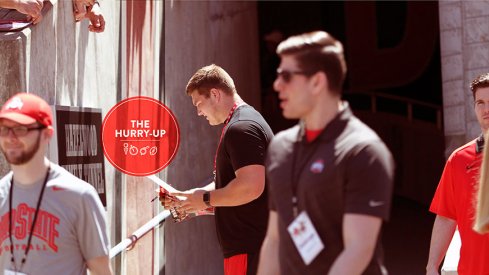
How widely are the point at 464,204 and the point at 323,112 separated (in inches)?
88.7

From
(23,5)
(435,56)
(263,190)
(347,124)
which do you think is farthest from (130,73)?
(435,56)

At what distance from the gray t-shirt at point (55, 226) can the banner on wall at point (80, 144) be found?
234 centimetres

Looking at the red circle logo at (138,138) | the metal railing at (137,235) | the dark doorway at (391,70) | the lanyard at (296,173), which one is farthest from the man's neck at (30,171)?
the dark doorway at (391,70)

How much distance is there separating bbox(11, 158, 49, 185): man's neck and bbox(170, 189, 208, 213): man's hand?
153 cm

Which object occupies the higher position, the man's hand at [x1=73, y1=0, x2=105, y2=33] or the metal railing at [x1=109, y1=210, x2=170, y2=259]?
the man's hand at [x1=73, y1=0, x2=105, y2=33]

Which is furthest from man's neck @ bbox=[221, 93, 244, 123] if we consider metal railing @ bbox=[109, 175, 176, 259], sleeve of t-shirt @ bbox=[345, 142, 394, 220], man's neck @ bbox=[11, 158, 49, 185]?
sleeve of t-shirt @ bbox=[345, 142, 394, 220]

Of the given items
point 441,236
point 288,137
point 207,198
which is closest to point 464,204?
point 441,236

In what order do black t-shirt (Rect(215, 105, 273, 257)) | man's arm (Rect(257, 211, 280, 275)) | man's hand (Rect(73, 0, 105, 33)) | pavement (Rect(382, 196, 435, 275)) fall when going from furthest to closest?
pavement (Rect(382, 196, 435, 275)) → man's hand (Rect(73, 0, 105, 33)) → black t-shirt (Rect(215, 105, 273, 257)) → man's arm (Rect(257, 211, 280, 275))

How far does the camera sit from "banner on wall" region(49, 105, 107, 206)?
6.39 meters

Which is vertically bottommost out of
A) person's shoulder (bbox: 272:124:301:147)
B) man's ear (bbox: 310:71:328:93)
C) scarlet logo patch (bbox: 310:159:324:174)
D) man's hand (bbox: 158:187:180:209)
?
man's hand (bbox: 158:187:180:209)

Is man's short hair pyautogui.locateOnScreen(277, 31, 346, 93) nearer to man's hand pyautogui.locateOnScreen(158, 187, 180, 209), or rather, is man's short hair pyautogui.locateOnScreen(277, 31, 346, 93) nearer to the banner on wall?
man's hand pyautogui.locateOnScreen(158, 187, 180, 209)

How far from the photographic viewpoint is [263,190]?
525cm

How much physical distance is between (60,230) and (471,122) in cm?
719

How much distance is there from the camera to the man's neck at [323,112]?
3211mm
